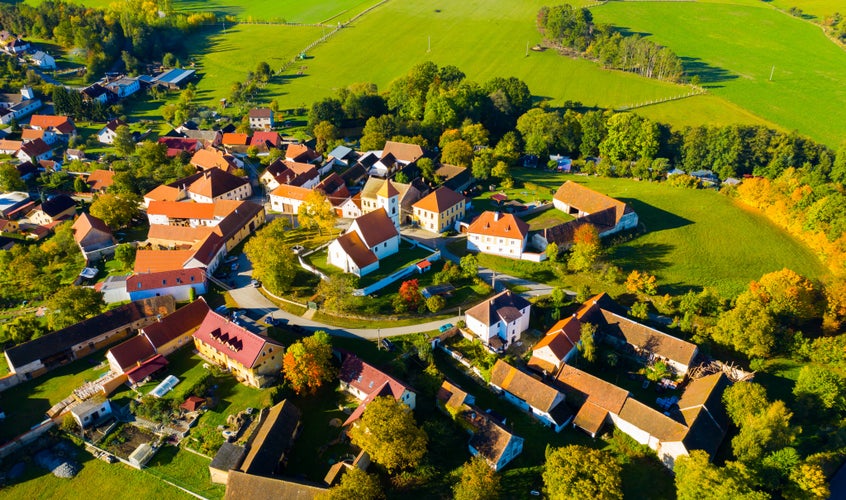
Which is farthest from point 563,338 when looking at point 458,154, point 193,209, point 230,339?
point 193,209

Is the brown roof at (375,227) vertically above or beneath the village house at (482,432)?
above

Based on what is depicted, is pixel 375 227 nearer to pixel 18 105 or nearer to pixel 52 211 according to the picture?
pixel 52 211

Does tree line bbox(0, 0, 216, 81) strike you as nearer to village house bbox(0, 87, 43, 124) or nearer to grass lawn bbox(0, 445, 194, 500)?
village house bbox(0, 87, 43, 124)

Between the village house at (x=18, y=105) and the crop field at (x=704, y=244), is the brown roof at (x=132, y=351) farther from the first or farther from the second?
the village house at (x=18, y=105)

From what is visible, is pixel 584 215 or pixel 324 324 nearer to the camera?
pixel 324 324

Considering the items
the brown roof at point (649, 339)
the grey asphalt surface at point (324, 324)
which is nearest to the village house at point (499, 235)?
the grey asphalt surface at point (324, 324)

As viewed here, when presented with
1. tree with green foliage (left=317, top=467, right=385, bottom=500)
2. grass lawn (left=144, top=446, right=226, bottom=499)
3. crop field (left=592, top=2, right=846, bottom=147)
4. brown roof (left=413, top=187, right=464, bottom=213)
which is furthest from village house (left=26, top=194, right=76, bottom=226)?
crop field (left=592, top=2, right=846, bottom=147)
